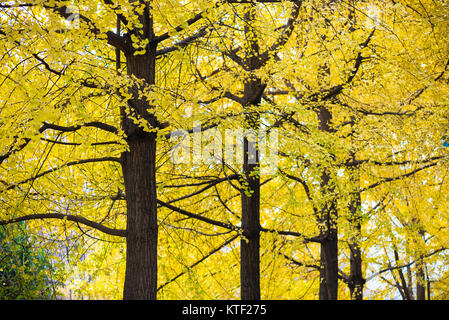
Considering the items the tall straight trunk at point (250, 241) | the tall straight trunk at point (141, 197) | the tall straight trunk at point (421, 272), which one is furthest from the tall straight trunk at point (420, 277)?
the tall straight trunk at point (141, 197)

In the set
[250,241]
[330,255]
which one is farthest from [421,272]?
[250,241]

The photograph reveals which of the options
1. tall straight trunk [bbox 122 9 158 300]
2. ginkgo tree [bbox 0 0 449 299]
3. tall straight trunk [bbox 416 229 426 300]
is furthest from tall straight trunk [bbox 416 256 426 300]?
tall straight trunk [bbox 122 9 158 300]

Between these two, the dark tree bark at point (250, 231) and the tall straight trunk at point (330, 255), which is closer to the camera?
the dark tree bark at point (250, 231)

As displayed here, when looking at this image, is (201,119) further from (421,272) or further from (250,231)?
(421,272)

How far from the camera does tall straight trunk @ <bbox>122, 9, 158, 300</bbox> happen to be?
5.97 meters

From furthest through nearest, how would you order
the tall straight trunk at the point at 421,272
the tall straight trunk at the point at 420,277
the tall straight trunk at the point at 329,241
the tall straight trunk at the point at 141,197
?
the tall straight trunk at the point at 420,277, the tall straight trunk at the point at 421,272, the tall straight trunk at the point at 329,241, the tall straight trunk at the point at 141,197

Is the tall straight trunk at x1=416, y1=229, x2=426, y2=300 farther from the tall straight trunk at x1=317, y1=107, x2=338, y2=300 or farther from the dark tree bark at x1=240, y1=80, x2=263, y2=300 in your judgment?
the dark tree bark at x1=240, y1=80, x2=263, y2=300

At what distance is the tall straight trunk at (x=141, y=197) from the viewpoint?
5.97 metres

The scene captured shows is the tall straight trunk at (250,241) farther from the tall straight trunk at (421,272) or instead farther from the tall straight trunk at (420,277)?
the tall straight trunk at (420,277)

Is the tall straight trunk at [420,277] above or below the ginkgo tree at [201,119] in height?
below

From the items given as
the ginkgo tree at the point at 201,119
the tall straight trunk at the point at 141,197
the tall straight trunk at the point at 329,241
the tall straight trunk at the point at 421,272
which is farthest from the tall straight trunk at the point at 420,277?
the tall straight trunk at the point at 141,197

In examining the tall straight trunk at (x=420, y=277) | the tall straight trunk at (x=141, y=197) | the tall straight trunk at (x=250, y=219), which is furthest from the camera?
the tall straight trunk at (x=420, y=277)
